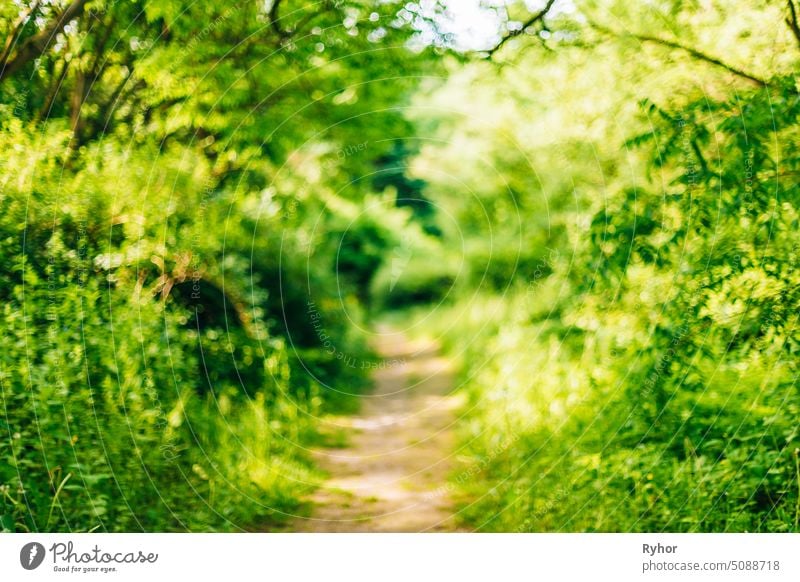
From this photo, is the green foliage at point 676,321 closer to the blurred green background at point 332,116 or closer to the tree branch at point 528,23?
the blurred green background at point 332,116

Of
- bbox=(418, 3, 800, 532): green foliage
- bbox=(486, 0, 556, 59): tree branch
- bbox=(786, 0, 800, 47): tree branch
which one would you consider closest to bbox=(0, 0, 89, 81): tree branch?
bbox=(486, 0, 556, 59): tree branch

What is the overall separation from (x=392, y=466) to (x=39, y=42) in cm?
411

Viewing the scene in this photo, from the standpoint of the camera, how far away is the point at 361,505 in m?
4.32

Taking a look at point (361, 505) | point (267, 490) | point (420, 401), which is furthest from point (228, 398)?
point (420, 401)

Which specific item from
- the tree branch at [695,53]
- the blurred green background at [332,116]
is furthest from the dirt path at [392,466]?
the tree branch at [695,53]

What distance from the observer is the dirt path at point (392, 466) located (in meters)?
4.12

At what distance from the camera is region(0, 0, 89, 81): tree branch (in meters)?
3.73

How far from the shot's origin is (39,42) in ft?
12.4

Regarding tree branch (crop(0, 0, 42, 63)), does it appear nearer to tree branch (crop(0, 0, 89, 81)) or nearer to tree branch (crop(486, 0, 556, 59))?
tree branch (crop(0, 0, 89, 81))

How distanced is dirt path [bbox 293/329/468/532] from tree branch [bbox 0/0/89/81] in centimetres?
354

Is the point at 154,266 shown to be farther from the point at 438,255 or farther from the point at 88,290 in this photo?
the point at 438,255

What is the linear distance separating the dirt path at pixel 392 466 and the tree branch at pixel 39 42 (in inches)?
139

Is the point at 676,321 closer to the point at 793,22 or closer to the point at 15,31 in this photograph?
the point at 793,22
